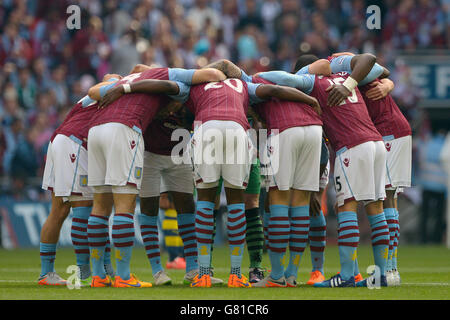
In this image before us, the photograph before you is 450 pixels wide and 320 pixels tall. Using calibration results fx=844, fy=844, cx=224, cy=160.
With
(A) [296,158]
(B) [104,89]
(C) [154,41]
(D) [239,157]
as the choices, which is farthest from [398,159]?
(C) [154,41]

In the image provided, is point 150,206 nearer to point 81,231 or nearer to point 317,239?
point 81,231

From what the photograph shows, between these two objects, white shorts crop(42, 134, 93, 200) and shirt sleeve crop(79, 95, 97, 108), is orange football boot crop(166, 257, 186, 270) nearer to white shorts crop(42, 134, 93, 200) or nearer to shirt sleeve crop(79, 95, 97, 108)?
white shorts crop(42, 134, 93, 200)

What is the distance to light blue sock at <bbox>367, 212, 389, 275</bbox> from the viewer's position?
8930mm

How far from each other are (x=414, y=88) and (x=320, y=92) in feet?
36.6

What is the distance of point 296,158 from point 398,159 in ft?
4.55

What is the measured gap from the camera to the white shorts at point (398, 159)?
A: 964 cm

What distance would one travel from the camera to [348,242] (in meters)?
8.73

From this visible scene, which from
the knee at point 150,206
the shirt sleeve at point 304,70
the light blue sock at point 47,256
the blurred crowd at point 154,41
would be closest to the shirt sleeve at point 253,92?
the shirt sleeve at point 304,70

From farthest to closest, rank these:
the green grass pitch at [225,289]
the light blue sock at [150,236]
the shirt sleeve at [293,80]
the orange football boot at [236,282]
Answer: the light blue sock at [150,236] → the shirt sleeve at [293,80] → the orange football boot at [236,282] → the green grass pitch at [225,289]

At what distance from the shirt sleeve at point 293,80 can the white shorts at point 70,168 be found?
2246 millimetres

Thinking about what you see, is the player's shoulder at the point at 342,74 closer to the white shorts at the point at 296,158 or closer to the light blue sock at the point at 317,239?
the white shorts at the point at 296,158

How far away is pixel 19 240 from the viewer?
17656mm
